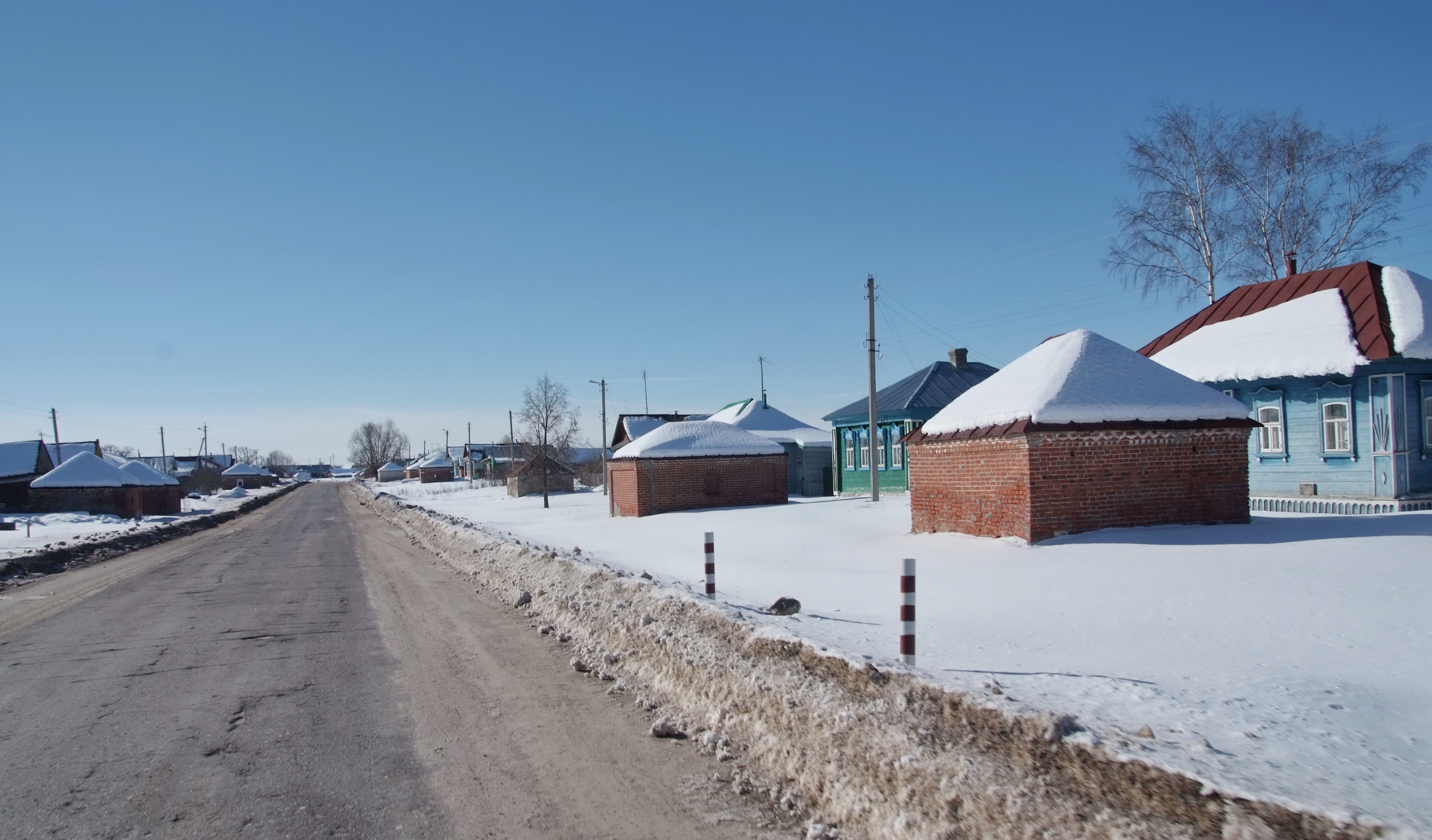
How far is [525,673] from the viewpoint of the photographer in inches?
318

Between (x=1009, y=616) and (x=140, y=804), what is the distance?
22.2ft

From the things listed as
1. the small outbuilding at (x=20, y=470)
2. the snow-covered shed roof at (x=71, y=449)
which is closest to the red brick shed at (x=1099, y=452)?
the small outbuilding at (x=20, y=470)

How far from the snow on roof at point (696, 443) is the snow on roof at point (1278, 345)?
12481 millimetres

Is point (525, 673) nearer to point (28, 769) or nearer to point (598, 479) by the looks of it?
point (28, 769)

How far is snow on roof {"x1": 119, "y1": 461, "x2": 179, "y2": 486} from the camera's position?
4575 centimetres

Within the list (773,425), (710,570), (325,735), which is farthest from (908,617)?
(773,425)

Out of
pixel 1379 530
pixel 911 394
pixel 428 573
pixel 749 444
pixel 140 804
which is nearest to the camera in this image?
pixel 140 804

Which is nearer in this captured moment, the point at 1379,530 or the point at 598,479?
the point at 1379,530

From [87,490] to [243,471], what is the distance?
89.5m

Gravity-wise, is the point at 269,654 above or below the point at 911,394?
below

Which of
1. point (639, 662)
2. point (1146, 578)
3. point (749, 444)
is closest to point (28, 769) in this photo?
point (639, 662)

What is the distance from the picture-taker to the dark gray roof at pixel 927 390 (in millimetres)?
31391

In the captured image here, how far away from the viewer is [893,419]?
105 ft

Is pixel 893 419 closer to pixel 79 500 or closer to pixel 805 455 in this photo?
pixel 805 455
